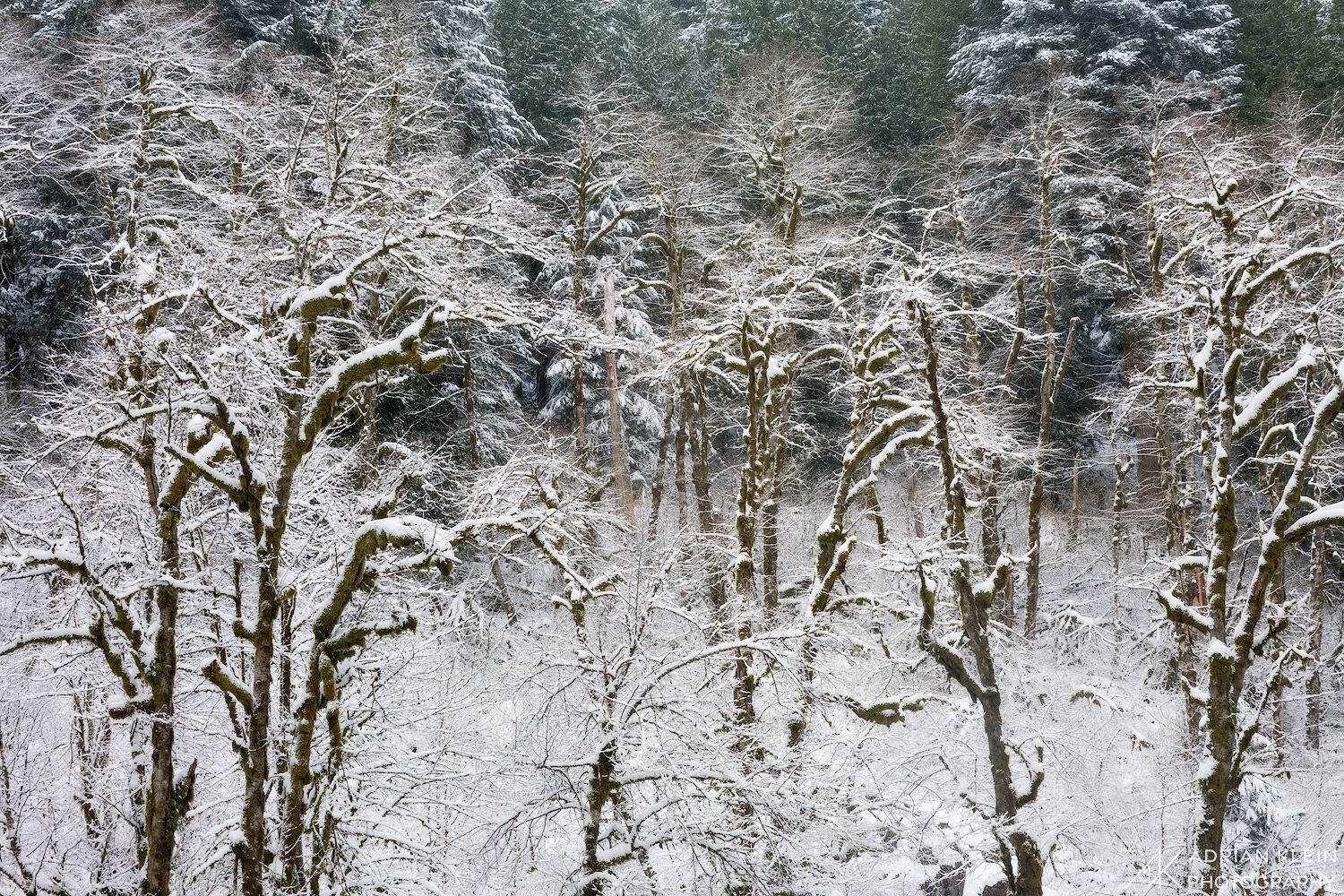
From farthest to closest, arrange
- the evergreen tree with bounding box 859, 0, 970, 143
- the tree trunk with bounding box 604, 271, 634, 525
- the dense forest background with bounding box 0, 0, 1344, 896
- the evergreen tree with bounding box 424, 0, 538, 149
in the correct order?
1. the evergreen tree with bounding box 859, 0, 970, 143
2. the evergreen tree with bounding box 424, 0, 538, 149
3. the tree trunk with bounding box 604, 271, 634, 525
4. the dense forest background with bounding box 0, 0, 1344, 896

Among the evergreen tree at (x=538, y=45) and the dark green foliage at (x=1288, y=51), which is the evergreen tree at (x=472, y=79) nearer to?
the evergreen tree at (x=538, y=45)

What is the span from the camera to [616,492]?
59.9 ft

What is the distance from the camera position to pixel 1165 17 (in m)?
20.2

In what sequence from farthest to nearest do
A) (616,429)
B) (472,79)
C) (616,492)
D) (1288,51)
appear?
(1288,51)
(472,79)
(616,492)
(616,429)

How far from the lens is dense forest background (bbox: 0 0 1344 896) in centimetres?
799

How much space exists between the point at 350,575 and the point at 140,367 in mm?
3177

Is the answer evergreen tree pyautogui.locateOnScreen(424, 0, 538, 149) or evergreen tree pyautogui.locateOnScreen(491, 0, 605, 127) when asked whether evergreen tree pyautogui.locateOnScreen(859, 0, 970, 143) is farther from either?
evergreen tree pyautogui.locateOnScreen(424, 0, 538, 149)

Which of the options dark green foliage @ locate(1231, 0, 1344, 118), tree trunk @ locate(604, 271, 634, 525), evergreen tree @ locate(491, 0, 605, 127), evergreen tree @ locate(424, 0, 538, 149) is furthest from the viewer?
evergreen tree @ locate(491, 0, 605, 127)

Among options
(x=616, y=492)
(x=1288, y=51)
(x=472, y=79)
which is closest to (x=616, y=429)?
(x=616, y=492)

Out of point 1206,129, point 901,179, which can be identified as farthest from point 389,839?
point 901,179

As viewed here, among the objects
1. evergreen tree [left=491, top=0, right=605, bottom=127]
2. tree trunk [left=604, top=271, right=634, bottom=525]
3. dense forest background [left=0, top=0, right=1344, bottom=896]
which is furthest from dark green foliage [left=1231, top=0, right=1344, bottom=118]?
evergreen tree [left=491, top=0, right=605, bottom=127]

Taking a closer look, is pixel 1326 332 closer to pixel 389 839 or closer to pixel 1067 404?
pixel 1067 404

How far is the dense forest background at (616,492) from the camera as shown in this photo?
7992 millimetres

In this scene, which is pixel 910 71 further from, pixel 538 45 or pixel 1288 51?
pixel 538 45
